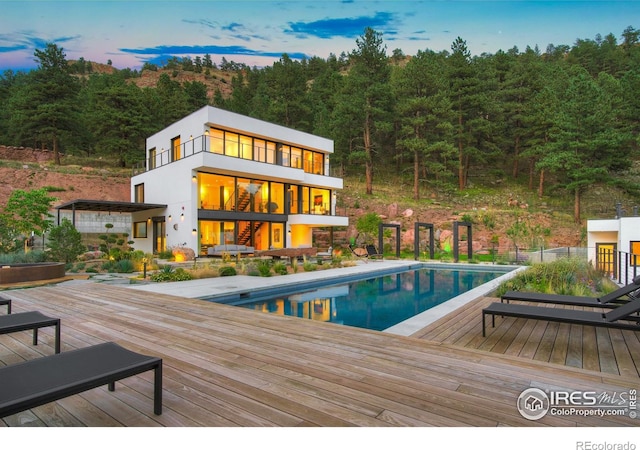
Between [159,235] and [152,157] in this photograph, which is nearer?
[159,235]

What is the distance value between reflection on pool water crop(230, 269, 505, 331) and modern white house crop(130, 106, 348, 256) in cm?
966

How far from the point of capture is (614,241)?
16516 millimetres

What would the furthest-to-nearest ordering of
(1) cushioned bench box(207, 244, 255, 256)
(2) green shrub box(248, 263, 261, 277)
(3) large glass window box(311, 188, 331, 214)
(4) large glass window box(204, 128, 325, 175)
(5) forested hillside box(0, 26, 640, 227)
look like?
(5) forested hillside box(0, 26, 640, 227), (3) large glass window box(311, 188, 331, 214), (4) large glass window box(204, 128, 325, 175), (1) cushioned bench box(207, 244, 255, 256), (2) green shrub box(248, 263, 261, 277)

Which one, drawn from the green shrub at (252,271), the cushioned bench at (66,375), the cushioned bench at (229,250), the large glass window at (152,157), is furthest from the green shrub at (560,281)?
the large glass window at (152,157)

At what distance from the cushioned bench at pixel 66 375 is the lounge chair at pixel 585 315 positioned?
3902 mm

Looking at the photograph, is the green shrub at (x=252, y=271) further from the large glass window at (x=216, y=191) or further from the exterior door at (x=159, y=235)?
the exterior door at (x=159, y=235)

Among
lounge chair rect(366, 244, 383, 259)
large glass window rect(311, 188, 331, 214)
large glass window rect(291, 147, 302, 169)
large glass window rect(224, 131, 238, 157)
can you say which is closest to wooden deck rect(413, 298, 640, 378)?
lounge chair rect(366, 244, 383, 259)

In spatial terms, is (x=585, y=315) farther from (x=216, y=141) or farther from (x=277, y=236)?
(x=277, y=236)

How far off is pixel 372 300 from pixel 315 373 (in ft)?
19.7

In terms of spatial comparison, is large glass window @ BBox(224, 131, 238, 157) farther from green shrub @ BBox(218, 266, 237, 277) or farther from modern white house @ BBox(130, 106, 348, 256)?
green shrub @ BBox(218, 266, 237, 277)

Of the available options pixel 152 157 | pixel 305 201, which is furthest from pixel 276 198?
pixel 152 157

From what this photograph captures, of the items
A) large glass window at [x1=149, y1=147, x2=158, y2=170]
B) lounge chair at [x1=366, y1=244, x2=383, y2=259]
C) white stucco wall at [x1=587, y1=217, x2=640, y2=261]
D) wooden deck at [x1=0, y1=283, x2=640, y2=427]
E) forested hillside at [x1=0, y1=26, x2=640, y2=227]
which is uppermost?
forested hillside at [x1=0, y1=26, x2=640, y2=227]

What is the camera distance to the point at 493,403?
2428mm

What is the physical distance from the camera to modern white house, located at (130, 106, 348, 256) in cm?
1761
